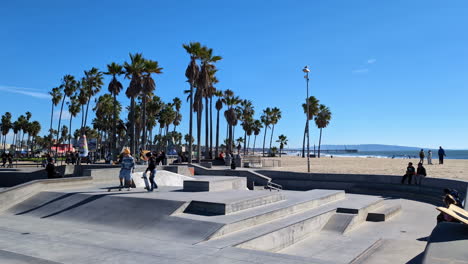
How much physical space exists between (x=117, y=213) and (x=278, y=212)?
4.77m

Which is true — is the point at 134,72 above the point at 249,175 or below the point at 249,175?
above

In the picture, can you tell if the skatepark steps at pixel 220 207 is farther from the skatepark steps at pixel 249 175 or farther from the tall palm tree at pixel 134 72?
the tall palm tree at pixel 134 72

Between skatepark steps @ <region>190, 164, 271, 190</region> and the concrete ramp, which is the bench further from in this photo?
the concrete ramp

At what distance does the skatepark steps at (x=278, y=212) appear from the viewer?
26.8 feet

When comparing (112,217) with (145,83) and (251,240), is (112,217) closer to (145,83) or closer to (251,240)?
(251,240)

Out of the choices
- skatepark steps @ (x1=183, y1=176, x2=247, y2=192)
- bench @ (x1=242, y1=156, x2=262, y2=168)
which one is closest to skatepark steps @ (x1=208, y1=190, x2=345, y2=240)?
skatepark steps @ (x1=183, y1=176, x2=247, y2=192)

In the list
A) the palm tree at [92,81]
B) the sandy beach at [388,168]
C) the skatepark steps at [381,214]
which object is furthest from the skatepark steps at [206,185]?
the palm tree at [92,81]

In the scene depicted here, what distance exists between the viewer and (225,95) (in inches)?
2443

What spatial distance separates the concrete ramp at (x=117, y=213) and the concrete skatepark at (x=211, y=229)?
0.10ft

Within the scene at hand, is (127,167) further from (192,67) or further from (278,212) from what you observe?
(192,67)

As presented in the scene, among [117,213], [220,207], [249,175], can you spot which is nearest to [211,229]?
[220,207]

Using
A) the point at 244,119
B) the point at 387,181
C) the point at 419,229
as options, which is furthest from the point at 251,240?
the point at 244,119

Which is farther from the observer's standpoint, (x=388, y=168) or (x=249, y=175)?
(x=388, y=168)

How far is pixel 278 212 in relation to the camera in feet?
33.6
